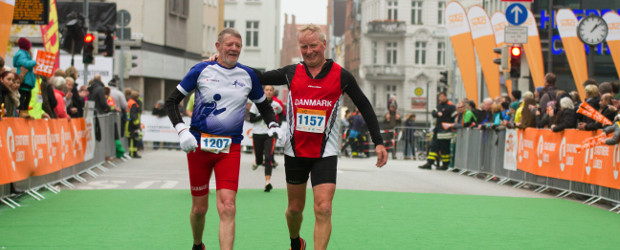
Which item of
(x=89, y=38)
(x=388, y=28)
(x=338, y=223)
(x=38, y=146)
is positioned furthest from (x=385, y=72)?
(x=338, y=223)

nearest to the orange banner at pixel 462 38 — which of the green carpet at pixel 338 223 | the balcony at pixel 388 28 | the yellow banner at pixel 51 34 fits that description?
the yellow banner at pixel 51 34

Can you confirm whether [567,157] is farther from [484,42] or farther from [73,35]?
[484,42]

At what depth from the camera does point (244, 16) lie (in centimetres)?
7394

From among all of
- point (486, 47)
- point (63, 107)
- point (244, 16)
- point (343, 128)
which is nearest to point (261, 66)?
point (244, 16)

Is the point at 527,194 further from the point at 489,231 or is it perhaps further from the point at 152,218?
the point at 152,218

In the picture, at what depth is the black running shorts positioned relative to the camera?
7.20 meters

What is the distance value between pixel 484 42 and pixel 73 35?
14578mm

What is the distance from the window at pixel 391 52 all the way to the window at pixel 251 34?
16010 millimetres

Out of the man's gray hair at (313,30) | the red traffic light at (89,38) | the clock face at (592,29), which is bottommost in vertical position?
the man's gray hair at (313,30)

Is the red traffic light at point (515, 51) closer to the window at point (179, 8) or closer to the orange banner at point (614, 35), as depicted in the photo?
the orange banner at point (614, 35)

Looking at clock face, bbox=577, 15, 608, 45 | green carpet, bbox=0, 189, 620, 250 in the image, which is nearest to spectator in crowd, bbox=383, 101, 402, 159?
clock face, bbox=577, 15, 608, 45

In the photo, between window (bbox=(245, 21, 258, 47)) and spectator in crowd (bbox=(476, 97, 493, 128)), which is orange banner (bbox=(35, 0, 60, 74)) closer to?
spectator in crowd (bbox=(476, 97, 493, 128))

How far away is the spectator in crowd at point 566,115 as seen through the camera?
15.7 metres

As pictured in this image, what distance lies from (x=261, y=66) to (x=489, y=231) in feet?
203
